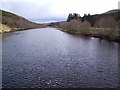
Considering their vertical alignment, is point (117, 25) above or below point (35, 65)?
above

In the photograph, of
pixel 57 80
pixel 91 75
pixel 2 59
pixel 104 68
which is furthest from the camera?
pixel 2 59

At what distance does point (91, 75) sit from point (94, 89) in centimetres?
341

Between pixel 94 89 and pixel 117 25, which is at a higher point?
pixel 117 25

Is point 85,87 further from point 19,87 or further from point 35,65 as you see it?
point 35,65

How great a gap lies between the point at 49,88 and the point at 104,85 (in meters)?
4.30

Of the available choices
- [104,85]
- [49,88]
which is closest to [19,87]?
[49,88]

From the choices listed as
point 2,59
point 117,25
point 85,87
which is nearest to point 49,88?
point 85,87

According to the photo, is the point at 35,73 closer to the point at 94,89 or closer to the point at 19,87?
the point at 19,87

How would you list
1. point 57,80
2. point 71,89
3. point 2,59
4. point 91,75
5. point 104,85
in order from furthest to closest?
point 2,59 → point 91,75 → point 57,80 → point 104,85 → point 71,89

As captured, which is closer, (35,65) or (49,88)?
(49,88)

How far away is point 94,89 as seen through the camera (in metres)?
14.4

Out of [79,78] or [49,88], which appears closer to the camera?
[49,88]

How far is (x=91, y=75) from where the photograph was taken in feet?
58.3

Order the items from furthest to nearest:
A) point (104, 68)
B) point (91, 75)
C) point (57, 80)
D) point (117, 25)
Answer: point (117, 25), point (104, 68), point (91, 75), point (57, 80)
